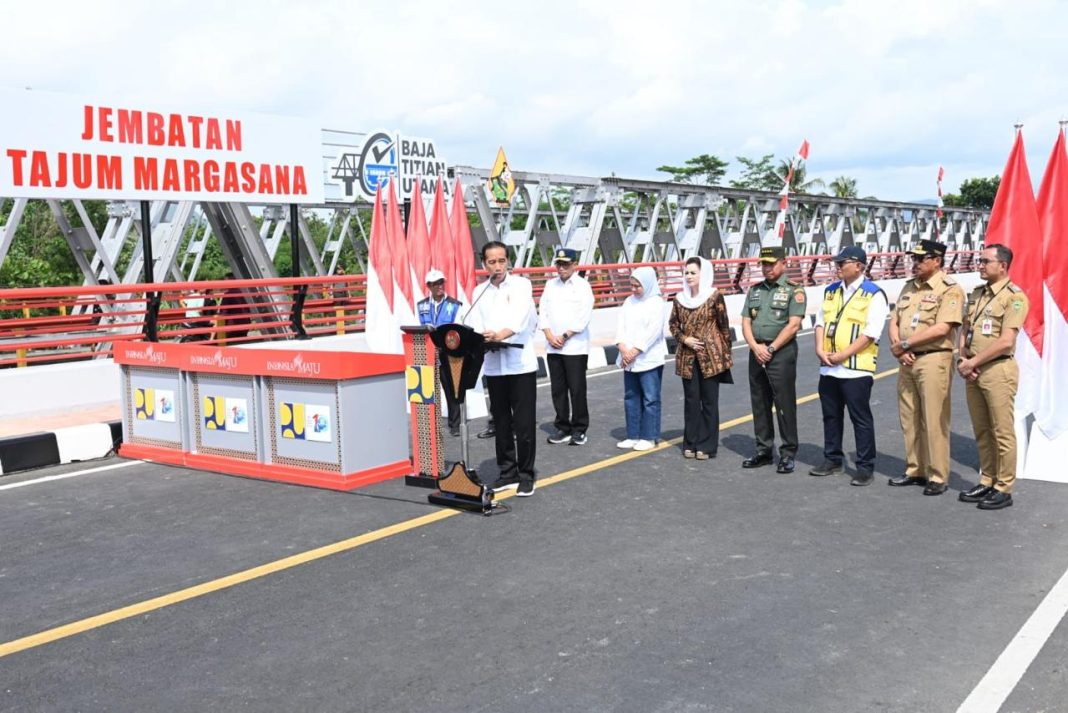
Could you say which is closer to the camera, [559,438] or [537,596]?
[537,596]

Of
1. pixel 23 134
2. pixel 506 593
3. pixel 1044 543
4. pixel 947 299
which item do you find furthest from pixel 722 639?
pixel 23 134

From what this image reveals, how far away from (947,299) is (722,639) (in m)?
3.28

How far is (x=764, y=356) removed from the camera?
730cm

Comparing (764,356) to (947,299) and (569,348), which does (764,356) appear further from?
(569,348)

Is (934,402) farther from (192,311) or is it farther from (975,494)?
(192,311)

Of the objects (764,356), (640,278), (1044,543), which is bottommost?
(1044,543)

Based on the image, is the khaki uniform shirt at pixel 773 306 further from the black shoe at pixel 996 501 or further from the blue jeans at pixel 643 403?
the black shoe at pixel 996 501

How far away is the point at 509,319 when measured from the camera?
6.68 metres

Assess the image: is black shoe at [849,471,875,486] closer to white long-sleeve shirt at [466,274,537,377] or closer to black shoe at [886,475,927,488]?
black shoe at [886,475,927,488]

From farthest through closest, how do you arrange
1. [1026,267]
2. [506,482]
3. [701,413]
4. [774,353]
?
[701,413] < [774,353] < [1026,267] < [506,482]

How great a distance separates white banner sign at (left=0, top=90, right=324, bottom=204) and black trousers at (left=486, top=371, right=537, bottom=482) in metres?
7.29

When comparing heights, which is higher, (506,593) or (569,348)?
(569,348)

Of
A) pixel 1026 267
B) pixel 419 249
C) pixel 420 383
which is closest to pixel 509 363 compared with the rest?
pixel 420 383

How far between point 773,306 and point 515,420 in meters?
2.04
